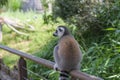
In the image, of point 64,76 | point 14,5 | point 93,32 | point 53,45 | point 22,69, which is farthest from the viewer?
point 14,5

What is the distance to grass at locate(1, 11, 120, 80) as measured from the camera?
3779 millimetres

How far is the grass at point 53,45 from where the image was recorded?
3779mm

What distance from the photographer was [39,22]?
10148 millimetres

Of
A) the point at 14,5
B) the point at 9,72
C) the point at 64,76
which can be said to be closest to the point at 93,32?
the point at 9,72

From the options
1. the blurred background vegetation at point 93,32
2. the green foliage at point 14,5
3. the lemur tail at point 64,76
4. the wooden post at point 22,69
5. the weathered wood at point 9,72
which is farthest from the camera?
the green foliage at point 14,5

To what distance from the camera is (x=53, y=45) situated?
6.48m

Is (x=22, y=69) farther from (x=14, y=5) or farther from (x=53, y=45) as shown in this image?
(x=14, y=5)

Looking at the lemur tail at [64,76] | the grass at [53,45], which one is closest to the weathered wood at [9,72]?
the grass at [53,45]

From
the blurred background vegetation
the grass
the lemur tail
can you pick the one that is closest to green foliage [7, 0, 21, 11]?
the grass

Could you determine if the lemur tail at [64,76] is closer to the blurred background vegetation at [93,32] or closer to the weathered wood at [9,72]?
the blurred background vegetation at [93,32]

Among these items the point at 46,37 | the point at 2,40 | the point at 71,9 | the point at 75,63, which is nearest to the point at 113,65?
the point at 75,63

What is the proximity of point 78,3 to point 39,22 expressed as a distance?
4.72 metres

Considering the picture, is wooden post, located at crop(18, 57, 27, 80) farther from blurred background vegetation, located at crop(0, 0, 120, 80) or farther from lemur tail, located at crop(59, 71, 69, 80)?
blurred background vegetation, located at crop(0, 0, 120, 80)

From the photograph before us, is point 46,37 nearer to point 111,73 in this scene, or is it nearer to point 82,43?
point 82,43
